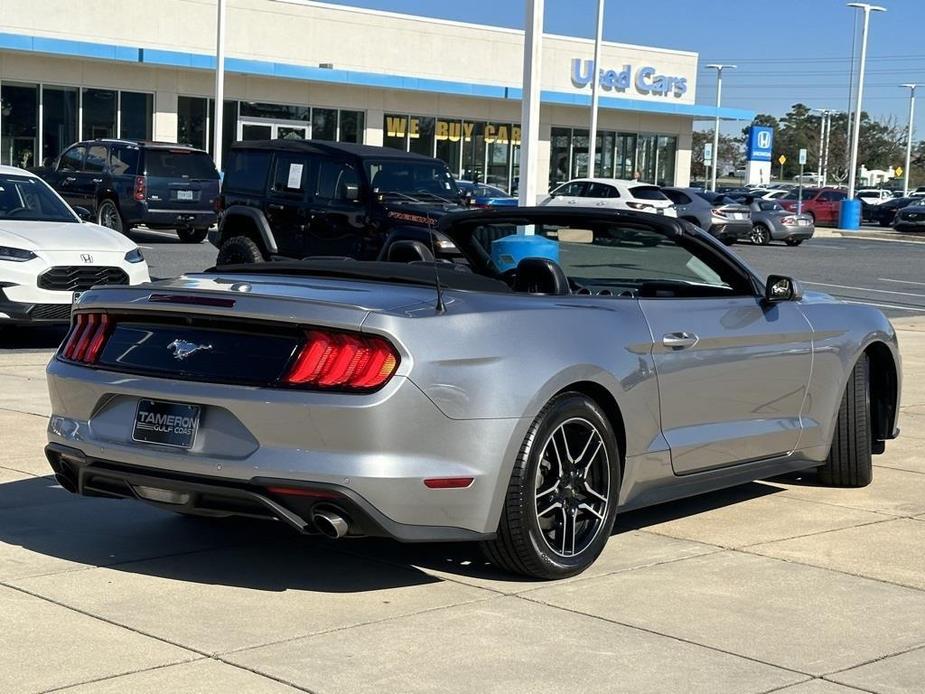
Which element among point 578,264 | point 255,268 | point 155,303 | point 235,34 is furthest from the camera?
point 235,34

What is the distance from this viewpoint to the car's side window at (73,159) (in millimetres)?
27416

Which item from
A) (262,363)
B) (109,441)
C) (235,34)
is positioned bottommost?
(109,441)

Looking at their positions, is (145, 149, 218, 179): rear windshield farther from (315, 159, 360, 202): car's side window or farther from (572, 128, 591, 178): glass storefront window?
(572, 128, 591, 178): glass storefront window

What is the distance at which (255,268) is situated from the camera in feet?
20.8

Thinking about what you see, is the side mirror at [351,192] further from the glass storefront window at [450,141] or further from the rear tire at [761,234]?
the glass storefront window at [450,141]

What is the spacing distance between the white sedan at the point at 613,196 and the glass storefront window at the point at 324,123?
12799 millimetres

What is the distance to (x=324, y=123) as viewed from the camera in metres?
47.3

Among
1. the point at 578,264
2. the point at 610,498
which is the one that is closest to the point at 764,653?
the point at 610,498

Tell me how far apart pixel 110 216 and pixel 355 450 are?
2271 cm

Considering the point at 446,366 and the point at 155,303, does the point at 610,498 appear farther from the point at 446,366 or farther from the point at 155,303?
the point at 155,303

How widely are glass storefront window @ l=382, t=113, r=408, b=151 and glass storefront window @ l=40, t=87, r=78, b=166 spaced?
1136cm

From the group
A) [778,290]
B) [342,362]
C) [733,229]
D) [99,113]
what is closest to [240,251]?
[778,290]

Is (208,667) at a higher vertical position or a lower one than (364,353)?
lower

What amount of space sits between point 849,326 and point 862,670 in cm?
305
